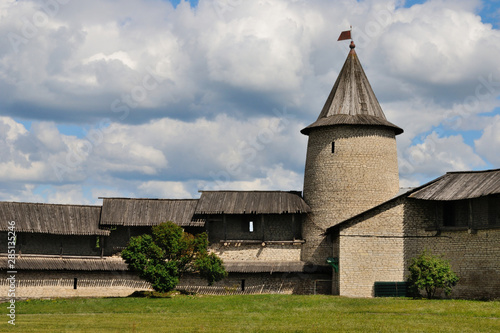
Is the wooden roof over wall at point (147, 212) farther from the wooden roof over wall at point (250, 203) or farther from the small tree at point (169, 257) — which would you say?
the small tree at point (169, 257)

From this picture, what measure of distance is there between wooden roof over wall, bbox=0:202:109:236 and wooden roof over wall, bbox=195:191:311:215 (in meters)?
6.27

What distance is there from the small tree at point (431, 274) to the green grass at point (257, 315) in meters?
1.87

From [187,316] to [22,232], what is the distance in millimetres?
18497

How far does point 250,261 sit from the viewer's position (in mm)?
42000

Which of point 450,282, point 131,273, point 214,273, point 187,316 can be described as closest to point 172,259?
point 214,273

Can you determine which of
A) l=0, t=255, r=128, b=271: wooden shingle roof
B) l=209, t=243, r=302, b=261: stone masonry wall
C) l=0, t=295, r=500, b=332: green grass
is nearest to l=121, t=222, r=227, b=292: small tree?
l=0, t=295, r=500, b=332: green grass

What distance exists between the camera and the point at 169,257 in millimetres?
38438

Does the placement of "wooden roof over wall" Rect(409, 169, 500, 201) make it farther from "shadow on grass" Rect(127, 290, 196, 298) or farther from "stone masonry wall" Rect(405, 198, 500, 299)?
"shadow on grass" Rect(127, 290, 196, 298)

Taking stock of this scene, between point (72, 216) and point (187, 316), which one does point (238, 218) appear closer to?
point (72, 216)

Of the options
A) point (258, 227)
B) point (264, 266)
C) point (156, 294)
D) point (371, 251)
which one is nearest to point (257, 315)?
point (371, 251)

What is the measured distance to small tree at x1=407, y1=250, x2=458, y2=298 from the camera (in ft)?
108

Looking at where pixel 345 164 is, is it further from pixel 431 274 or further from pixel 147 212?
pixel 147 212

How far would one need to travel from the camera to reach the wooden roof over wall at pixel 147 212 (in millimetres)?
42594

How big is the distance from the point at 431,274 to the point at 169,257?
1371 centimetres
